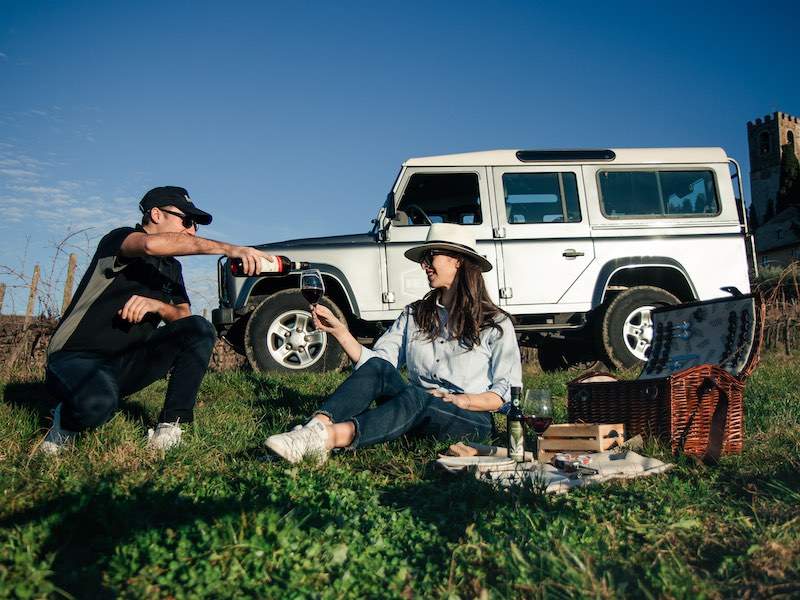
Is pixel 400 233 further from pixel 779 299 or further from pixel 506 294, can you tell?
pixel 779 299

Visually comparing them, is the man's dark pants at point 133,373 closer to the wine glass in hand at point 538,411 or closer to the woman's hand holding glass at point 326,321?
the woman's hand holding glass at point 326,321

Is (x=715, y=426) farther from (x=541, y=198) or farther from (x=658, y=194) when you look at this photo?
(x=658, y=194)

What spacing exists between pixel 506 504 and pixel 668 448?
152 centimetres

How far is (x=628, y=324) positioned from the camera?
7.24 metres

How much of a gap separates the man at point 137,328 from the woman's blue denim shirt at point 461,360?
3.19ft

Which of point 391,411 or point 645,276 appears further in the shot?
point 645,276

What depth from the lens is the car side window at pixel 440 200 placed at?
7.07 meters

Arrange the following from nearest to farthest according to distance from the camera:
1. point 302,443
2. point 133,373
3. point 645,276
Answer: point 302,443, point 133,373, point 645,276

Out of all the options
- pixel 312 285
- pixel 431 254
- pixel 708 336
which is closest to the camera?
pixel 312 285

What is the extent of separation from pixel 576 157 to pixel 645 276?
1.51 meters

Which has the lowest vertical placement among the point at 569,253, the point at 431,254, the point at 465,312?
the point at 465,312

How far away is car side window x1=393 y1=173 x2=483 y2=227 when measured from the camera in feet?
23.2

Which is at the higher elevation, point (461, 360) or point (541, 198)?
point (541, 198)

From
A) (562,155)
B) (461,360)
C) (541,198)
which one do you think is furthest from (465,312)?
(562,155)
